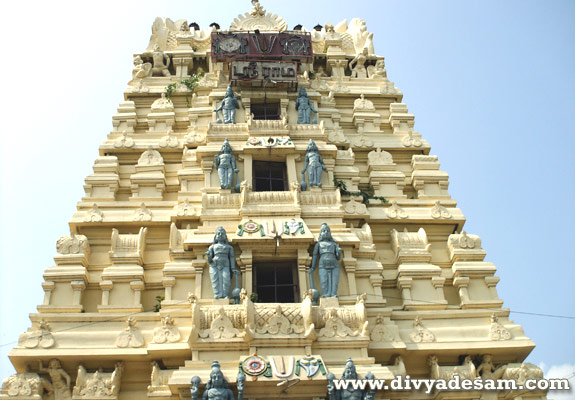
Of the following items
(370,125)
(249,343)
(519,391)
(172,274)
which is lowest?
(519,391)

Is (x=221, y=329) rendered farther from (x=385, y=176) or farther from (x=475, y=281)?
(x=385, y=176)

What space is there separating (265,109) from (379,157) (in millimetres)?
5014

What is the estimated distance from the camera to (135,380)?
718 inches

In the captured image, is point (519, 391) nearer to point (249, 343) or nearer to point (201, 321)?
point (249, 343)

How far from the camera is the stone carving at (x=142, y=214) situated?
21891 millimetres

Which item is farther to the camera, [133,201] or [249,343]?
[133,201]

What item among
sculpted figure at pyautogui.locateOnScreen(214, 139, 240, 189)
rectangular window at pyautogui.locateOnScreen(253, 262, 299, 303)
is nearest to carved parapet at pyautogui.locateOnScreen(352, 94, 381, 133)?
sculpted figure at pyautogui.locateOnScreen(214, 139, 240, 189)

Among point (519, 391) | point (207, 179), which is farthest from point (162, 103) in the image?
point (519, 391)

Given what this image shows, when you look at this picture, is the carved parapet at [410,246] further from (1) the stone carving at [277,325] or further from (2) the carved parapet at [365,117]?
(2) the carved parapet at [365,117]

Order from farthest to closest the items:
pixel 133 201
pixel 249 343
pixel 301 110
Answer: pixel 301 110, pixel 133 201, pixel 249 343

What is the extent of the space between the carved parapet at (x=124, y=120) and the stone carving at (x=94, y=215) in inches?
191

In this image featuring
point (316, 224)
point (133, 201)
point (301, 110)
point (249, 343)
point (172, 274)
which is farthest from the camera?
point (301, 110)

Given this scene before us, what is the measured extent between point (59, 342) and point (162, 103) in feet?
38.1

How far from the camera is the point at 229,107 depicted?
84.6ft
